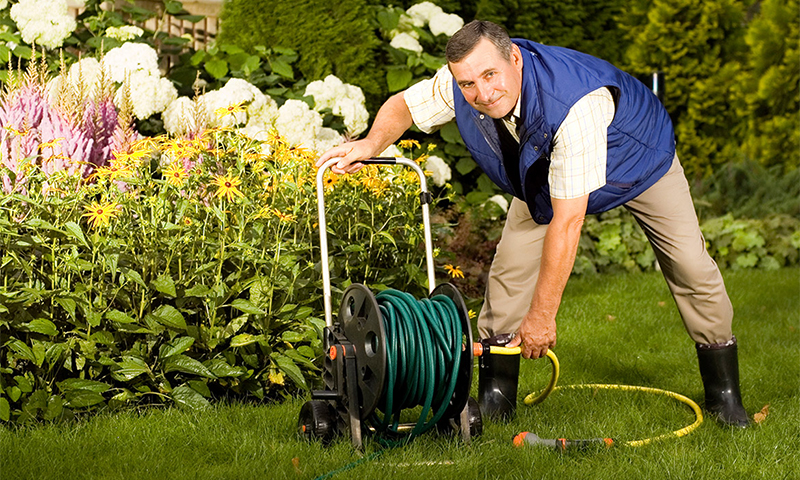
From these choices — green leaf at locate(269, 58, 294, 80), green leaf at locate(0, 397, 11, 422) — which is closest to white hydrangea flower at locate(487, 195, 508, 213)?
green leaf at locate(269, 58, 294, 80)

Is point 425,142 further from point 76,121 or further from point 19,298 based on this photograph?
point 19,298

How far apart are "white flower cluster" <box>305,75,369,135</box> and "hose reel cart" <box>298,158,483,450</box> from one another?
2.30 m

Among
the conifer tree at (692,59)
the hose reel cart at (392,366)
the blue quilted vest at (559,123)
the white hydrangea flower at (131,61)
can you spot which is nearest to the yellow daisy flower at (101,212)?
the hose reel cart at (392,366)

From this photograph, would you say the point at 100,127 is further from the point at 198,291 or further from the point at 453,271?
the point at 453,271

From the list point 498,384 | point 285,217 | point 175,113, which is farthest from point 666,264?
point 175,113

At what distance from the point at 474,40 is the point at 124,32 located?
3.40m

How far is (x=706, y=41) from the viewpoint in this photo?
838 cm

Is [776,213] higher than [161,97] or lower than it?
lower

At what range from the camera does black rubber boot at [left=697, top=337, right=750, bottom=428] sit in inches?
137

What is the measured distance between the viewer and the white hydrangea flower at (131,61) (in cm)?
510

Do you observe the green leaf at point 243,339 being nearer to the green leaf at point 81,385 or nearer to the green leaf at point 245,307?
the green leaf at point 245,307

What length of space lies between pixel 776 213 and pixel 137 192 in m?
5.46

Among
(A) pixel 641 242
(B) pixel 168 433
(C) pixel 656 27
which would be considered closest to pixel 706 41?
(C) pixel 656 27

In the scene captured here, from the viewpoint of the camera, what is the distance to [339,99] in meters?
5.41
